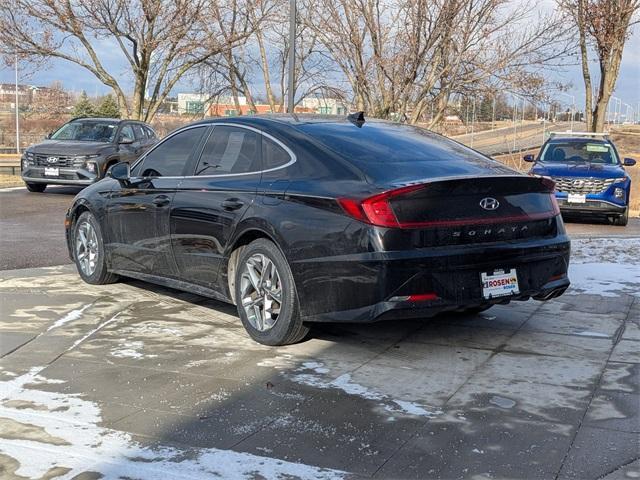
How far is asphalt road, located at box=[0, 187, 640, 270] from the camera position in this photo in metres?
8.85

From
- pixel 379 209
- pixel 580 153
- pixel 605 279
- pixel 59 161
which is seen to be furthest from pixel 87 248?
pixel 580 153

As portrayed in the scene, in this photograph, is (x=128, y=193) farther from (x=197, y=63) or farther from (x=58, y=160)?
(x=197, y=63)

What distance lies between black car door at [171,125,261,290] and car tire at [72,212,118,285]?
4.48 feet

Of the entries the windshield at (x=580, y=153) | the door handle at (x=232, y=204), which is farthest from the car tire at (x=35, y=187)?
the door handle at (x=232, y=204)

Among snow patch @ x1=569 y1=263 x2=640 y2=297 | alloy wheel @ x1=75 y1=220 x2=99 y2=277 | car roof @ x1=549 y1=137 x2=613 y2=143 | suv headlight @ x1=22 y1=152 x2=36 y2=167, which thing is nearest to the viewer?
snow patch @ x1=569 y1=263 x2=640 y2=297

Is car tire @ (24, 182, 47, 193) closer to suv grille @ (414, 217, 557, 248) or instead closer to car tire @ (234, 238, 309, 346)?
car tire @ (234, 238, 309, 346)

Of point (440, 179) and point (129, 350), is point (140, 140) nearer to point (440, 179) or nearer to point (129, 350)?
point (129, 350)

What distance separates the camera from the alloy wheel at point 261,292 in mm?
5289

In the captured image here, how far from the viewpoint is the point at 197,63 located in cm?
2666

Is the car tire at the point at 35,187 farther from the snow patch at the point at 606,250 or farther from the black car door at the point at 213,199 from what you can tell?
the black car door at the point at 213,199

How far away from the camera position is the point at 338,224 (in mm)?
4793

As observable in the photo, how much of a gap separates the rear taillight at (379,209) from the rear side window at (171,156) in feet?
6.88

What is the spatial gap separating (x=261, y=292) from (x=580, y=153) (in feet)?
36.3

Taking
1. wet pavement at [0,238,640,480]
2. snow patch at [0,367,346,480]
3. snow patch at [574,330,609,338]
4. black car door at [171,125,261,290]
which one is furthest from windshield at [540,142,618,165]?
snow patch at [0,367,346,480]
